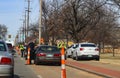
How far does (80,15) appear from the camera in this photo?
2012 inches

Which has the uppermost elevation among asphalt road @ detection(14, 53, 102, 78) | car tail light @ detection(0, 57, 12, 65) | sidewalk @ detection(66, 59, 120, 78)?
car tail light @ detection(0, 57, 12, 65)

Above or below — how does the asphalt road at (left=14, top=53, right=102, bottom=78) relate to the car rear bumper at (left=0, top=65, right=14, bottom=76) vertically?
below

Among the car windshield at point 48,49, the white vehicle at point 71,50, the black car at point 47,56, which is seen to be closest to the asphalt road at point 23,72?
the black car at point 47,56

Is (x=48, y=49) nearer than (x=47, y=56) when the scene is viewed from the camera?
No

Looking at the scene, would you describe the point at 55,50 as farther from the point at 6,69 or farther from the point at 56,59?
the point at 6,69

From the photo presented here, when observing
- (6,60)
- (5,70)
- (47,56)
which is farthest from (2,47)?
(47,56)

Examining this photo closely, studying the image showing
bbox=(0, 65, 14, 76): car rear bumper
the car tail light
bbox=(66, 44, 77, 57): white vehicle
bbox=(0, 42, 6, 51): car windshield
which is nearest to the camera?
bbox=(0, 65, 14, 76): car rear bumper

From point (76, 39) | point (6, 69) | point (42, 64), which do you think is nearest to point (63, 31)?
point (76, 39)

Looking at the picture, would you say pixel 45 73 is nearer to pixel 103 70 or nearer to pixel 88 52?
pixel 103 70

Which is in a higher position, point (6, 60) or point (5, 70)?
point (6, 60)

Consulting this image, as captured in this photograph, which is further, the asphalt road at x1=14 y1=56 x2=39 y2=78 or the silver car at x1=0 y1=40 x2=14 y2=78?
the asphalt road at x1=14 y1=56 x2=39 y2=78

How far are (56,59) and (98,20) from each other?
77.6 ft

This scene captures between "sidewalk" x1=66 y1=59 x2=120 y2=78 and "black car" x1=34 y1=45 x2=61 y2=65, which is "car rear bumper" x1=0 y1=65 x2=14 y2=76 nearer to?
"sidewalk" x1=66 y1=59 x2=120 y2=78

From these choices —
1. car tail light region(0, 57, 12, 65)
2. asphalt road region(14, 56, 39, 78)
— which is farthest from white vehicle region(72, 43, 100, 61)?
car tail light region(0, 57, 12, 65)
